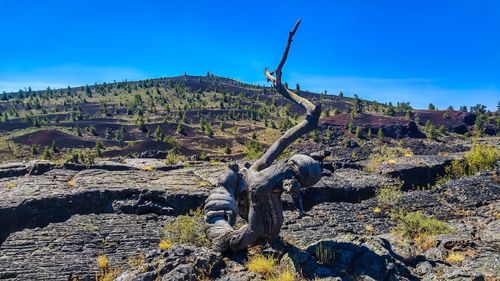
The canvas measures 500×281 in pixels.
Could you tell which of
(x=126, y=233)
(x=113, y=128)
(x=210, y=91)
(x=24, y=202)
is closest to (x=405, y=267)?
(x=126, y=233)

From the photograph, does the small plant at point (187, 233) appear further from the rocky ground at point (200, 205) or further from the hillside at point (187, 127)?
the hillside at point (187, 127)

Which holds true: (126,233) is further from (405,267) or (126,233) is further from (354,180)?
(354,180)

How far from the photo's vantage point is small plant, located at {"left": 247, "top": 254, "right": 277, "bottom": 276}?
6.30 m

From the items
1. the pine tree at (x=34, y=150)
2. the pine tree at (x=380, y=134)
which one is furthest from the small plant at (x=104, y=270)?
the pine tree at (x=380, y=134)

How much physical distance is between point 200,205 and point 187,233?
4.92 meters

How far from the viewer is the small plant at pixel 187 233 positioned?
33.9 feet

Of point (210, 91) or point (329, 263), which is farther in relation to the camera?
point (210, 91)

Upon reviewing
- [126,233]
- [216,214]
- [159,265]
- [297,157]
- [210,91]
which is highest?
[210,91]

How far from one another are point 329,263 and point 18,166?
20260 mm

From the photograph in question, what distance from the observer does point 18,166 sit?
71.7 ft

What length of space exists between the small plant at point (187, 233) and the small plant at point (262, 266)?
3741 millimetres

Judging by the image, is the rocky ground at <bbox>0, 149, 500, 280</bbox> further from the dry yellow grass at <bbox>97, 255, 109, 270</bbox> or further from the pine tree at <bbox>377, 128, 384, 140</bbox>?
the pine tree at <bbox>377, 128, 384, 140</bbox>

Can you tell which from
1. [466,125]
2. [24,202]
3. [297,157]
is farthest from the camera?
[466,125]

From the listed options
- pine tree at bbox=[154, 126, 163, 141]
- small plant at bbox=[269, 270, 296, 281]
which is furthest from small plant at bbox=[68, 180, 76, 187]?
pine tree at bbox=[154, 126, 163, 141]
